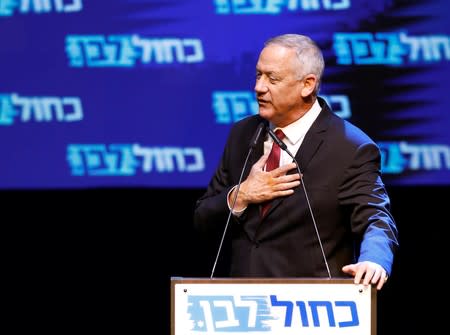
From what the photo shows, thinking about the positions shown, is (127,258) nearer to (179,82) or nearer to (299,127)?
(179,82)

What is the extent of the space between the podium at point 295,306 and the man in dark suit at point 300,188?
14.1 inches

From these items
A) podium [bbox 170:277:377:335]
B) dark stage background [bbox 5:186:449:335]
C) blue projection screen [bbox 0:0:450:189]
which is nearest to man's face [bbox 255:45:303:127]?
podium [bbox 170:277:377:335]

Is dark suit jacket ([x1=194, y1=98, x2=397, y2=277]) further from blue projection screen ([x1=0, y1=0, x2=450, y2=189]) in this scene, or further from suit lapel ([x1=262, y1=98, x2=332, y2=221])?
blue projection screen ([x1=0, y1=0, x2=450, y2=189])

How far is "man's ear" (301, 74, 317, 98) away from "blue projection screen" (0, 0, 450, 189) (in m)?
1.77

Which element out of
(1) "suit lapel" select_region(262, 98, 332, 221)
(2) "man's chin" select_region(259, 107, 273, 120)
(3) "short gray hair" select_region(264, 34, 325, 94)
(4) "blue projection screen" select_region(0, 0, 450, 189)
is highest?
(3) "short gray hair" select_region(264, 34, 325, 94)

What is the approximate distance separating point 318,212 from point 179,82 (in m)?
2.00

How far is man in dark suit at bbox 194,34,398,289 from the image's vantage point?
9.48ft

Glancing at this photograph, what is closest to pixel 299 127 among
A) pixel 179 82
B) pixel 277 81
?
pixel 277 81

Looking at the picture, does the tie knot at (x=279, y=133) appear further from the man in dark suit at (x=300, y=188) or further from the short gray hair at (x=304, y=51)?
the short gray hair at (x=304, y=51)

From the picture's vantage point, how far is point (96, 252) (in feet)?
16.7

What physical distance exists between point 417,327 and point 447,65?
1412 mm

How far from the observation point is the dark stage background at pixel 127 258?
4.94 m

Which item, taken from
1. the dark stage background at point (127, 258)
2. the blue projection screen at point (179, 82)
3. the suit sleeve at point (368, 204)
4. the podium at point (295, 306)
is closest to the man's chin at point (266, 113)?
the suit sleeve at point (368, 204)

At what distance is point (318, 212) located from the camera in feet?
9.53
